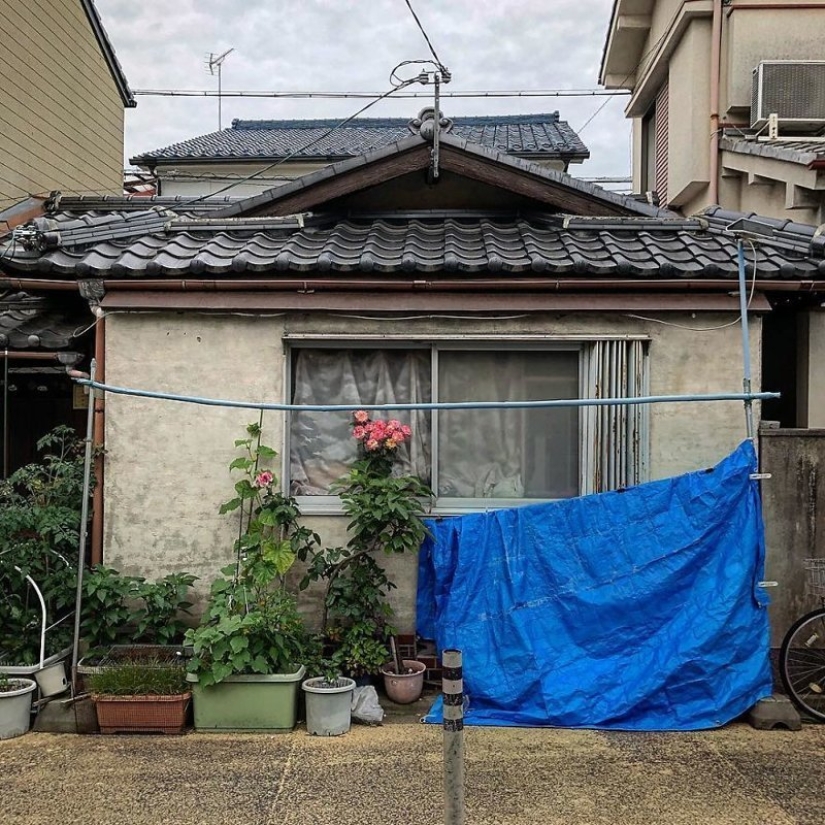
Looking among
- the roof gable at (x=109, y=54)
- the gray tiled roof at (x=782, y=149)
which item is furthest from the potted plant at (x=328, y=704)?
the roof gable at (x=109, y=54)

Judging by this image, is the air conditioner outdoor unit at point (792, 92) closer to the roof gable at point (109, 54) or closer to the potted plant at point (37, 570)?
the potted plant at point (37, 570)

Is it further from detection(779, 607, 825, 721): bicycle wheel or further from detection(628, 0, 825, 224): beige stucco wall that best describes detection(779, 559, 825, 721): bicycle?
detection(628, 0, 825, 224): beige stucco wall

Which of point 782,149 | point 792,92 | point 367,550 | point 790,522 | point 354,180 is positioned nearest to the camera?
point 367,550

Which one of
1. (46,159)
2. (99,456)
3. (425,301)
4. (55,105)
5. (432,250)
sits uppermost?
(55,105)

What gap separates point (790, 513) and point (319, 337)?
4148 millimetres

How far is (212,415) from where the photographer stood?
679 cm

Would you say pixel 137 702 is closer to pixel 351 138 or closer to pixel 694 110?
pixel 694 110

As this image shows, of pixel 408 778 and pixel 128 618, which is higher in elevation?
pixel 128 618

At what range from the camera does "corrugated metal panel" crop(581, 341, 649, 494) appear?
22.2ft

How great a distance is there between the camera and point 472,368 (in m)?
7.04

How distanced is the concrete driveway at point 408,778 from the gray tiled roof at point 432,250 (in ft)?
11.6

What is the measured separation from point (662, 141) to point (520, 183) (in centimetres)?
785

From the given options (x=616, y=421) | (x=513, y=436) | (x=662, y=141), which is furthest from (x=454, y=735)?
(x=662, y=141)

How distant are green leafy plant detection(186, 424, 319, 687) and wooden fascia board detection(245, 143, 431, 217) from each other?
8.17 ft
